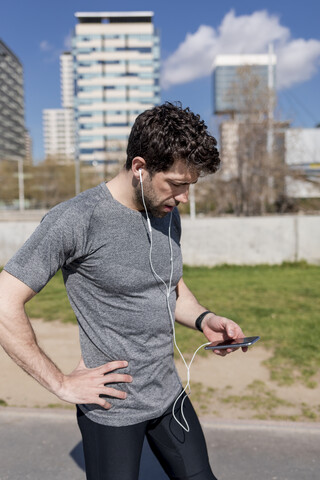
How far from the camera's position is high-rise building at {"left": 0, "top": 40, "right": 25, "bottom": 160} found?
132 m

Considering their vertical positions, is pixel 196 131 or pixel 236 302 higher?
pixel 196 131

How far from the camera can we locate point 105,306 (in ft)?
5.35

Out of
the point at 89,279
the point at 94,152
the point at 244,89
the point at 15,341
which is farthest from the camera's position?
the point at 94,152

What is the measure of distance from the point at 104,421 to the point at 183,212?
21.8 metres

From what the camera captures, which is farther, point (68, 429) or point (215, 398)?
point (215, 398)


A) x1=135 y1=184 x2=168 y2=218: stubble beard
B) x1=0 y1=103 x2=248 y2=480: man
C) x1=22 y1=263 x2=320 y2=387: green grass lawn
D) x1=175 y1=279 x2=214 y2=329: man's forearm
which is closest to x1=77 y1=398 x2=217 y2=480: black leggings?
x1=0 y1=103 x2=248 y2=480: man

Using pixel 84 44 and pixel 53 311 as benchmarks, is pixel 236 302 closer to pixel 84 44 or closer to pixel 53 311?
pixel 53 311

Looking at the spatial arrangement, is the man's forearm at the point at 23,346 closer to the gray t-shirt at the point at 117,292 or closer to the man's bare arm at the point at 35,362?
the man's bare arm at the point at 35,362

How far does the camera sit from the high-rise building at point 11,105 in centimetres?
13188

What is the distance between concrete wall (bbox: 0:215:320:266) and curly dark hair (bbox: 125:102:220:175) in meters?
9.10

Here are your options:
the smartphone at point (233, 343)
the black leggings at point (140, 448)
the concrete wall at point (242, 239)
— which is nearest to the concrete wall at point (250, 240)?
the concrete wall at point (242, 239)

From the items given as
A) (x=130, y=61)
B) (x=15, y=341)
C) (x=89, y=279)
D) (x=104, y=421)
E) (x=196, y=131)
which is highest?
(x=130, y=61)

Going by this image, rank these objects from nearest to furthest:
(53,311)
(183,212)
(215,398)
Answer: (215,398)
(53,311)
(183,212)

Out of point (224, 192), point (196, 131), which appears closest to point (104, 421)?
point (196, 131)
